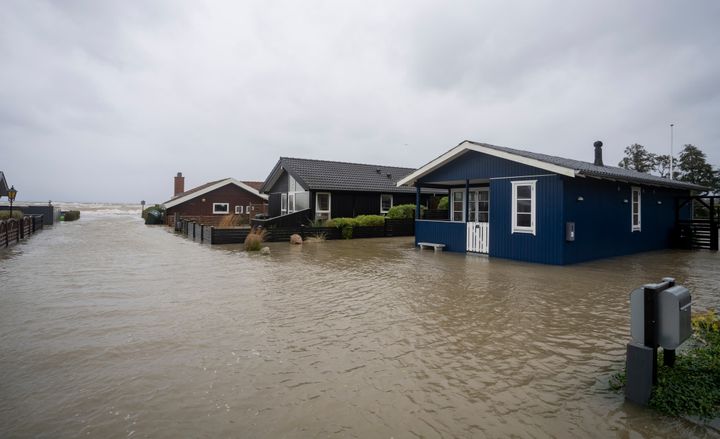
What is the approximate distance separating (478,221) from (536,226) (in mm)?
3411

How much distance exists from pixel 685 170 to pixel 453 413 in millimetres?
45812

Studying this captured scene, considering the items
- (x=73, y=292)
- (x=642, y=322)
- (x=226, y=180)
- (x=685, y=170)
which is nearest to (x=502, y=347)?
(x=642, y=322)

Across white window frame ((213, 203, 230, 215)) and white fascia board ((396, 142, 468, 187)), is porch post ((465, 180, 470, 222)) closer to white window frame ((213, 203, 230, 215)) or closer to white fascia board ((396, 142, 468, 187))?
white fascia board ((396, 142, 468, 187))

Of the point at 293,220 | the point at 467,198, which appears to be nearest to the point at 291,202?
the point at 293,220

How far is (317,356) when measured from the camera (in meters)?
4.72

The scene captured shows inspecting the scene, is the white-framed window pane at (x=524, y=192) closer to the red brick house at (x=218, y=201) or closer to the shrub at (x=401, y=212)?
the shrub at (x=401, y=212)

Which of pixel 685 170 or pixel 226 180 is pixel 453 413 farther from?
pixel 685 170

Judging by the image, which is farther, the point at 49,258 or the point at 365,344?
the point at 49,258

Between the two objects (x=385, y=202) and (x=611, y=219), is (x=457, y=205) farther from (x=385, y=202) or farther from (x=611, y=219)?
(x=385, y=202)

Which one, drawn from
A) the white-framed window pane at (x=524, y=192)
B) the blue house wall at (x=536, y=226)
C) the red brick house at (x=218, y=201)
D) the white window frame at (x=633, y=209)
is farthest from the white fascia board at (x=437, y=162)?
the red brick house at (x=218, y=201)

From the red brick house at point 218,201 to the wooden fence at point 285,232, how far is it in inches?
287

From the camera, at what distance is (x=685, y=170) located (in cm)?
3684

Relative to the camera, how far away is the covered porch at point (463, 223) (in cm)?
1491

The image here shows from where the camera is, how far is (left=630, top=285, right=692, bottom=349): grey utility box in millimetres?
3465
